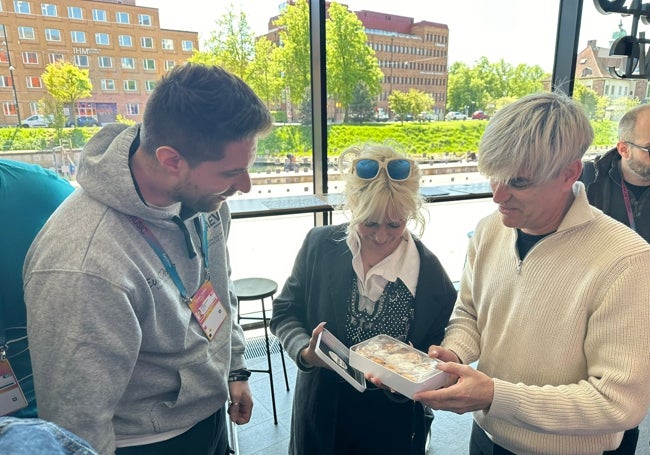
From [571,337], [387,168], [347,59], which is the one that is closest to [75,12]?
[347,59]

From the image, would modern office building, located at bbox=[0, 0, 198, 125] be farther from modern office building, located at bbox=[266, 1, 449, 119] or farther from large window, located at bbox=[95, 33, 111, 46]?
modern office building, located at bbox=[266, 1, 449, 119]

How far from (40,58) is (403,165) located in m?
2.82

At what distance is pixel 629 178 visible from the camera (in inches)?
91.3

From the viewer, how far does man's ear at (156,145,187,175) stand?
97 cm

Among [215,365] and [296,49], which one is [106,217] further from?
[296,49]

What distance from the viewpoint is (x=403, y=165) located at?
1.40 metres

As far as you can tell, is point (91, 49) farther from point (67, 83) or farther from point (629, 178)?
point (629, 178)

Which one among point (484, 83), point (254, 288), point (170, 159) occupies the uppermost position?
point (484, 83)

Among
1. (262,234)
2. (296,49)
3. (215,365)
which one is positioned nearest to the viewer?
(215,365)

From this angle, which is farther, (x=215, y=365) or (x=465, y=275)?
(x=465, y=275)

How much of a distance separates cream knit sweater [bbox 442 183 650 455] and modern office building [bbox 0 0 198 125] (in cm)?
253

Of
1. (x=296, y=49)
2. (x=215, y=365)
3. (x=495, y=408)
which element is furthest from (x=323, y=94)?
(x=495, y=408)

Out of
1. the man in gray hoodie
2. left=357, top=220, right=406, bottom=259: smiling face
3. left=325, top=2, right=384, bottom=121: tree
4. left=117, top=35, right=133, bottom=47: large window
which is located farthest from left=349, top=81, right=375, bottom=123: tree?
the man in gray hoodie

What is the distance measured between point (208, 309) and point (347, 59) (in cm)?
284
